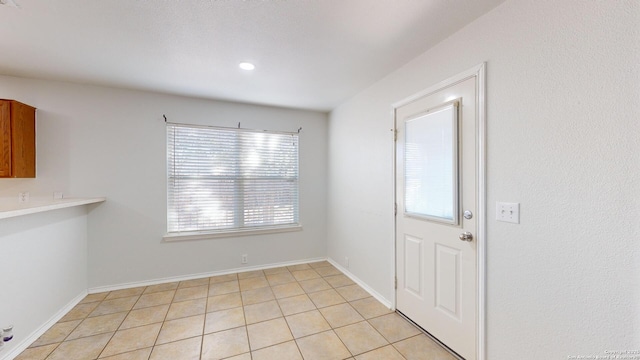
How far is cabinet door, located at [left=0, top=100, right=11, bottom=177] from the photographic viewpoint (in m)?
2.39

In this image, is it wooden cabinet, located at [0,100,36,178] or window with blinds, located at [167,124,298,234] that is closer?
wooden cabinet, located at [0,100,36,178]

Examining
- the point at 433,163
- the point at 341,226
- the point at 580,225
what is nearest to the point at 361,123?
the point at 433,163

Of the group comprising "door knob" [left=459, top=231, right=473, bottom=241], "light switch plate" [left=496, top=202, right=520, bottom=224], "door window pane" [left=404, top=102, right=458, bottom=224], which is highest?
"door window pane" [left=404, top=102, right=458, bottom=224]

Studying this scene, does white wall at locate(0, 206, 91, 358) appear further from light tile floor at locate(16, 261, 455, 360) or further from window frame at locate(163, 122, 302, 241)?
window frame at locate(163, 122, 302, 241)

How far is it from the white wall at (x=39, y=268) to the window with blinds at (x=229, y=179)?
93cm

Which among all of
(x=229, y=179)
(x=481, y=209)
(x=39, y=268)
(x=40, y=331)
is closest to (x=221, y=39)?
(x=229, y=179)

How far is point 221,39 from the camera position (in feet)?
6.51

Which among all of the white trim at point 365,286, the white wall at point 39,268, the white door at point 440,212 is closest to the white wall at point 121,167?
the white wall at point 39,268

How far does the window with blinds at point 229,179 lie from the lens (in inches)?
132

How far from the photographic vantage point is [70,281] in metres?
2.63

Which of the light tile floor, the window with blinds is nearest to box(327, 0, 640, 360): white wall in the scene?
the light tile floor

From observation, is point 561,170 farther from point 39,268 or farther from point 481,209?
point 39,268

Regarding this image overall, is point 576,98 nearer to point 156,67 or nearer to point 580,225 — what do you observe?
point 580,225

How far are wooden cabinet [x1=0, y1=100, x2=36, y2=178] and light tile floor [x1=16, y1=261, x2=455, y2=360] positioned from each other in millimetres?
1527
